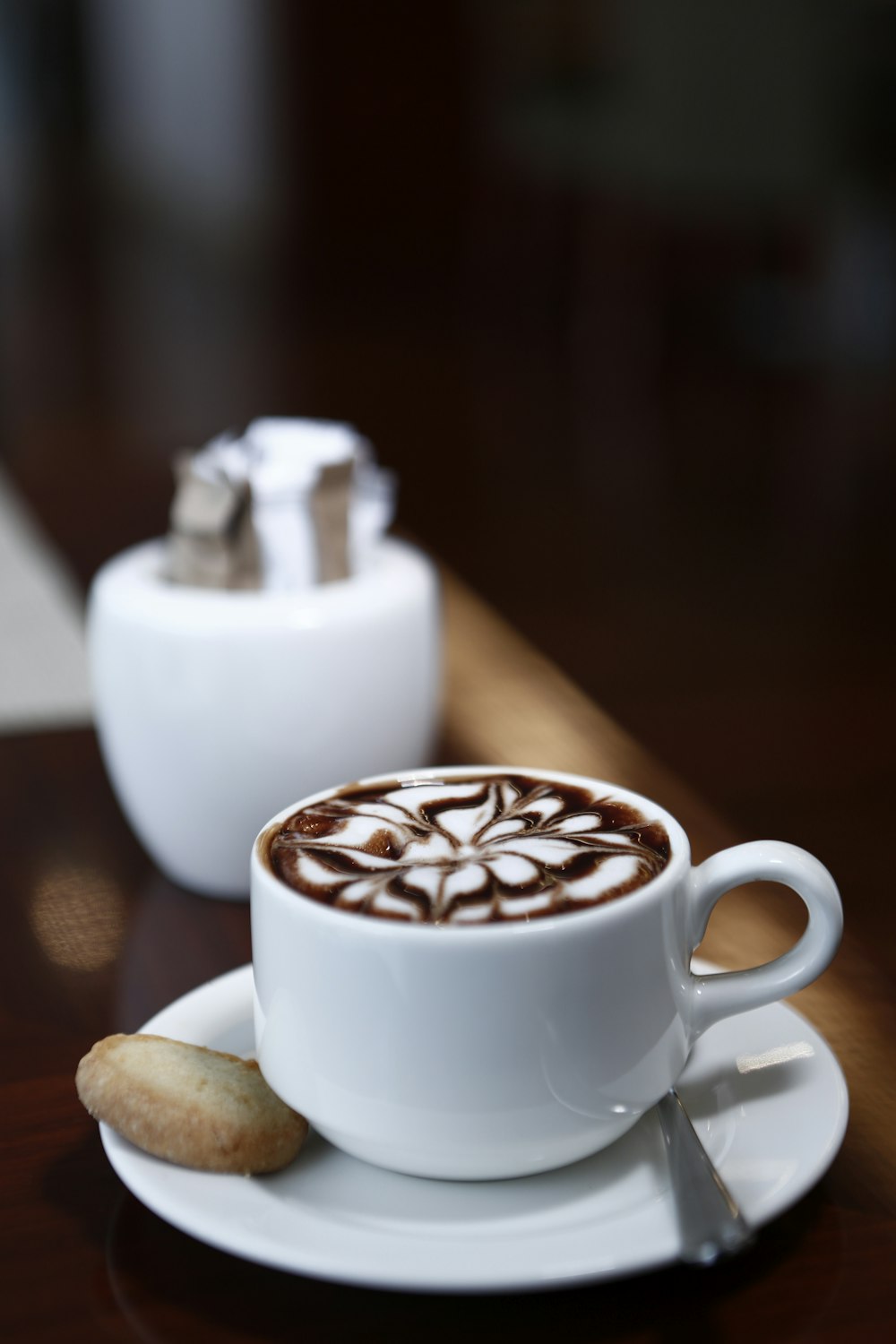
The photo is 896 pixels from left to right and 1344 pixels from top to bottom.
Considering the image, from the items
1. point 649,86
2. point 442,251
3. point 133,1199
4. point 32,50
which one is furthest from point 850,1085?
point 32,50

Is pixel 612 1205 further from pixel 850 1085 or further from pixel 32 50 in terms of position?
pixel 32 50

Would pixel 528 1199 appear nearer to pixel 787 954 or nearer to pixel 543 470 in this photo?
pixel 787 954

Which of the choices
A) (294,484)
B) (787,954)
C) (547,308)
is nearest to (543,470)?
(294,484)

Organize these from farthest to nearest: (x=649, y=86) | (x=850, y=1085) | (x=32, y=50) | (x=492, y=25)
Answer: (x=32, y=50) < (x=492, y=25) < (x=649, y=86) < (x=850, y=1085)

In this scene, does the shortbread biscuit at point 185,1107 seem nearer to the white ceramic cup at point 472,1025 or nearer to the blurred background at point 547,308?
the white ceramic cup at point 472,1025

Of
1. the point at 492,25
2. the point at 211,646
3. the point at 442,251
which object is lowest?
the point at 442,251

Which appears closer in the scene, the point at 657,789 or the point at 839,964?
the point at 839,964

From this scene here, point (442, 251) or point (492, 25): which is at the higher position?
point (492, 25)
